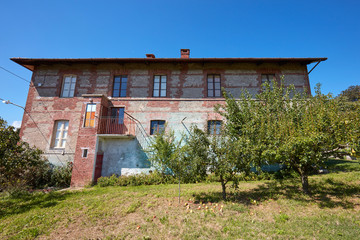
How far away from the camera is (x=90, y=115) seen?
1116cm

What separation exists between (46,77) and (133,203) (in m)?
12.9

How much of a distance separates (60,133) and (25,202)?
6.69 meters

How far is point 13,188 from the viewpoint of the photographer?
8.03 meters

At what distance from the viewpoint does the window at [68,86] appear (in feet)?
44.7

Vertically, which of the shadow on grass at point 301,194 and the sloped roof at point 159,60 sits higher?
the sloped roof at point 159,60

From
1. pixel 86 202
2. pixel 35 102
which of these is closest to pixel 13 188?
pixel 86 202

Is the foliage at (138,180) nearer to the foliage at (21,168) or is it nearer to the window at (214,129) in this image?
the foliage at (21,168)

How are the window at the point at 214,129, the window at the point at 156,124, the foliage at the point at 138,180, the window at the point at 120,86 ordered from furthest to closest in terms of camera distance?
the window at the point at 120,86 < the window at the point at 156,124 < the foliage at the point at 138,180 < the window at the point at 214,129

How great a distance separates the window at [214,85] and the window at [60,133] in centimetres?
1059

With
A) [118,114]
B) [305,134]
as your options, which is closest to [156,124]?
[118,114]

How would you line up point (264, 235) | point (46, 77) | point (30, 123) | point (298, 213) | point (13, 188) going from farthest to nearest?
point (46, 77) → point (30, 123) → point (13, 188) → point (298, 213) → point (264, 235)

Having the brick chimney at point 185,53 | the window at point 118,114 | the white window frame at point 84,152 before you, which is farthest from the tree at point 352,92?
the white window frame at point 84,152

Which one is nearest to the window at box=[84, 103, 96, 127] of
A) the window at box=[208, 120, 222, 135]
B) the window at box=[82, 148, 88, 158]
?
the window at box=[82, 148, 88, 158]

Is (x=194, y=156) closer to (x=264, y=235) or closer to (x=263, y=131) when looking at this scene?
(x=263, y=131)
